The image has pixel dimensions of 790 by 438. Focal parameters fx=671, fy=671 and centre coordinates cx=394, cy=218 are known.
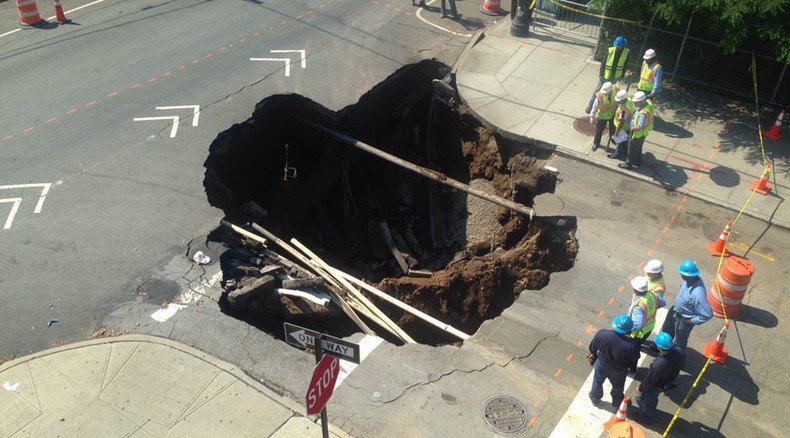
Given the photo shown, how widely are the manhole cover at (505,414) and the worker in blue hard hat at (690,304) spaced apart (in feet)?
7.59

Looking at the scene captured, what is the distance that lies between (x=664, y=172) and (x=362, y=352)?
22.8 ft

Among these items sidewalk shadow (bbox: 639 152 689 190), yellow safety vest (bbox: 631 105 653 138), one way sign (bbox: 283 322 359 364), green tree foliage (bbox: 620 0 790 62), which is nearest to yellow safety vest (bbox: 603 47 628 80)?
green tree foliage (bbox: 620 0 790 62)

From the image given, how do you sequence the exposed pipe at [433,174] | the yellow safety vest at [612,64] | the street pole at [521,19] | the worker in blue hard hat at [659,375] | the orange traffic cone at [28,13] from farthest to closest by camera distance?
the orange traffic cone at [28,13], the street pole at [521,19], the yellow safety vest at [612,64], the exposed pipe at [433,174], the worker in blue hard hat at [659,375]

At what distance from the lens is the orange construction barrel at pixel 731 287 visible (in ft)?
29.7

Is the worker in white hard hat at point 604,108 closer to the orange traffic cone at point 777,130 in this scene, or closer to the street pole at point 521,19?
the orange traffic cone at point 777,130

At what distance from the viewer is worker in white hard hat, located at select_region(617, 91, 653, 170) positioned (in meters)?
11.7

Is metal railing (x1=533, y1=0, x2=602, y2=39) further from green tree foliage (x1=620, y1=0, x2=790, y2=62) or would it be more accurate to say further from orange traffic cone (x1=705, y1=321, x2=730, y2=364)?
orange traffic cone (x1=705, y1=321, x2=730, y2=364)

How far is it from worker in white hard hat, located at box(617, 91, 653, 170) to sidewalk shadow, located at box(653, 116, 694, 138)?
1.87m

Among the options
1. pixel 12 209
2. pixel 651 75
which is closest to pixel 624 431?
pixel 651 75

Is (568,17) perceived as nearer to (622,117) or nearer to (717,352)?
(622,117)

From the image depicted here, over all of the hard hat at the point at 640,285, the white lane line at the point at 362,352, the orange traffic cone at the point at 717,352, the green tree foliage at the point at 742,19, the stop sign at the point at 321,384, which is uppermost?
the green tree foliage at the point at 742,19

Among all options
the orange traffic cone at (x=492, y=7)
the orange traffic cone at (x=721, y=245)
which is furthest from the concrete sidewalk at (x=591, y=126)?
the orange traffic cone at (x=492, y=7)

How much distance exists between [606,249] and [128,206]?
8.34 m

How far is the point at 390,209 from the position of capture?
14141 mm
